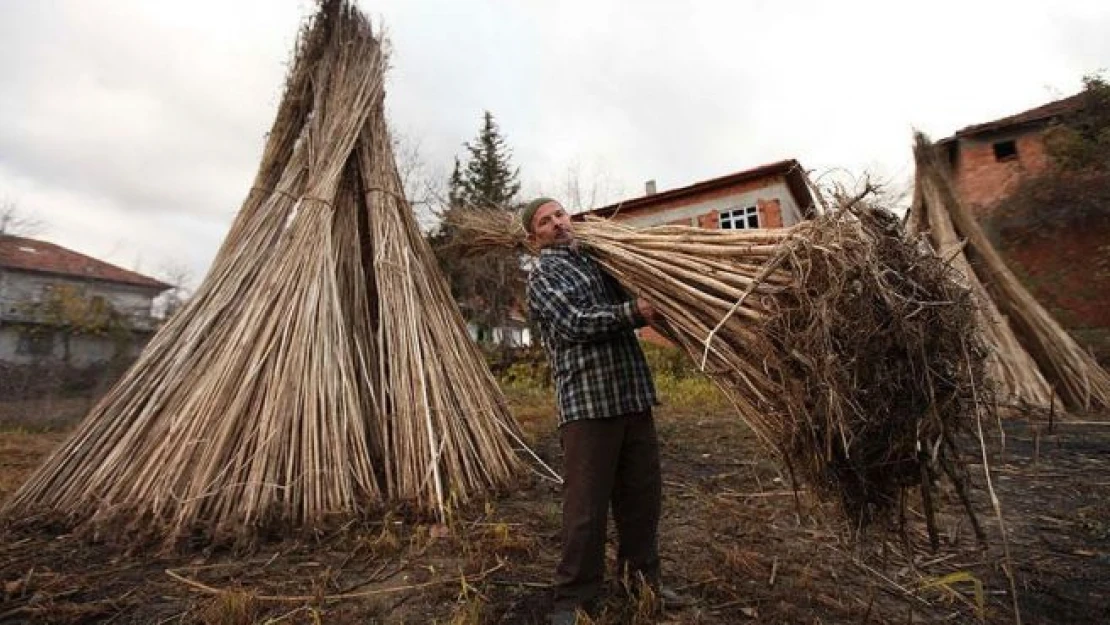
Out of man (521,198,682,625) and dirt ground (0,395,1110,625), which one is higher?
man (521,198,682,625)

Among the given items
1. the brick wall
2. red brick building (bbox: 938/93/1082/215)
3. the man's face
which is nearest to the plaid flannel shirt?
the man's face

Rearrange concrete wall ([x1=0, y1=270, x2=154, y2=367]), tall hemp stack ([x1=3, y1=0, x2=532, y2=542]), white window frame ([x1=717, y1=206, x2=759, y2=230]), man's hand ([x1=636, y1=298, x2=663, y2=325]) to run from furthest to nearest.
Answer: white window frame ([x1=717, y1=206, x2=759, y2=230])
concrete wall ([x1=0, y1=270, x2=154, y2=367])
tall hemp stack ([x1=3, y1=0, x2=532, y2=542])
man's hand ([x1=636, y1=298, x2=663, y2=325])

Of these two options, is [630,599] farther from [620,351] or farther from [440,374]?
[440,374]

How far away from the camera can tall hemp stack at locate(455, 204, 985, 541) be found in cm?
138

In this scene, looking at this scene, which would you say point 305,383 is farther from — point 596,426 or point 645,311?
point 645,311

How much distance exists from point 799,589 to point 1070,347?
618cm

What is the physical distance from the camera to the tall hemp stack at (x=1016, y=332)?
575 centimetres

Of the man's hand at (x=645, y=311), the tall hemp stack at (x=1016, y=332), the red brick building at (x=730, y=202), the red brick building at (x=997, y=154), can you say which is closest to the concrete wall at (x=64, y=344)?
the red brick building at (x=730, y=202)

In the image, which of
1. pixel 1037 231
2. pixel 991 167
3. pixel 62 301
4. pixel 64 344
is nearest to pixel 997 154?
pixel 991 167

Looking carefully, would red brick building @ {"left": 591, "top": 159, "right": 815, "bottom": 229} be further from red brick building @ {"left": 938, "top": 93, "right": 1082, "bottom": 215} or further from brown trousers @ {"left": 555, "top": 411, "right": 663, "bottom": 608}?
brown trousers @ {"left": 555, "top": 411, "right": 663, "bottom": 608}

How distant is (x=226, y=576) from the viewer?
2129 mm

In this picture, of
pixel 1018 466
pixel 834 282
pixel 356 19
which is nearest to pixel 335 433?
pixel 834 282

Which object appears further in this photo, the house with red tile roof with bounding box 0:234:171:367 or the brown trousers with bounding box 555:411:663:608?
the house with red tile roof with bounding box 0:234:171:367

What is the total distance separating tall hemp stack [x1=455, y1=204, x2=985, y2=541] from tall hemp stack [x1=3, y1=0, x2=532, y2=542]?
1.57 meters
